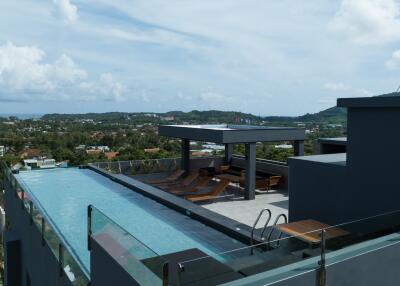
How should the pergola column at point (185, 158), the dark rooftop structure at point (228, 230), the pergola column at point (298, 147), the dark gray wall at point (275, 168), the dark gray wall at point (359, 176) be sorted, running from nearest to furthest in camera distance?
the dark rooftop structure at point (228, 230) → the dark gray wall at point (359, 176) → the dark gray wall at point (275, 168) → the pergola column at point (298, 147) → the pergola column at point (185, 158)

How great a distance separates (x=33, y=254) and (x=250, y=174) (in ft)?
23.6

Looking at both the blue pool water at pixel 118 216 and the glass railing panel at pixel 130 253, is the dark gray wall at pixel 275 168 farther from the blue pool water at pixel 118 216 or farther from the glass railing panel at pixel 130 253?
the glass railing panel at pixel 130 253

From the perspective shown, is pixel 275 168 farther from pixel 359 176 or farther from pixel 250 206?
pixel 359 176

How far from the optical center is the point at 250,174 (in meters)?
12.6

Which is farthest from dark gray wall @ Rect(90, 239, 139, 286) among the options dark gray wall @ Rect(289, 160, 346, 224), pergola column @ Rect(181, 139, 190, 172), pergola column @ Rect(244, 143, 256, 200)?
pergola column @ Rect(181, 139, 190, 172)

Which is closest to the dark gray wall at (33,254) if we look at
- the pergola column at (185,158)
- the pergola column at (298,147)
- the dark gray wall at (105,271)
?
the dark gray wall at (105,271)

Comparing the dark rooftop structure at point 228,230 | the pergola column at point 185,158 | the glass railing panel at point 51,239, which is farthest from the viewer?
the pergola column at point 185,158

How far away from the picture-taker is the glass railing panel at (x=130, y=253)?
2.90m

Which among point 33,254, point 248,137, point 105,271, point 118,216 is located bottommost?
point 33,254

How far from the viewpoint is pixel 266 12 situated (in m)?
12.0

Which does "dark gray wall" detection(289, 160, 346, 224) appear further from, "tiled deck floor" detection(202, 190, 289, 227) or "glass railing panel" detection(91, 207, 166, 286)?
"glass railing panel" detection(91, 207, 166, 286)

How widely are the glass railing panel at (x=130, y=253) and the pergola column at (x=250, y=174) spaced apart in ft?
28.8

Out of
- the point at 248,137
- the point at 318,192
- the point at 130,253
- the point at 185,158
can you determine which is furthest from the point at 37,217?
the point at 185,158

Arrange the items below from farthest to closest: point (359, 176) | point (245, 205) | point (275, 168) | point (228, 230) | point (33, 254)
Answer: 1. point (275, 168)
2. point (245, 205)
3. point (33, 254)
4. point (228, 230)
5. point (359, 176)
